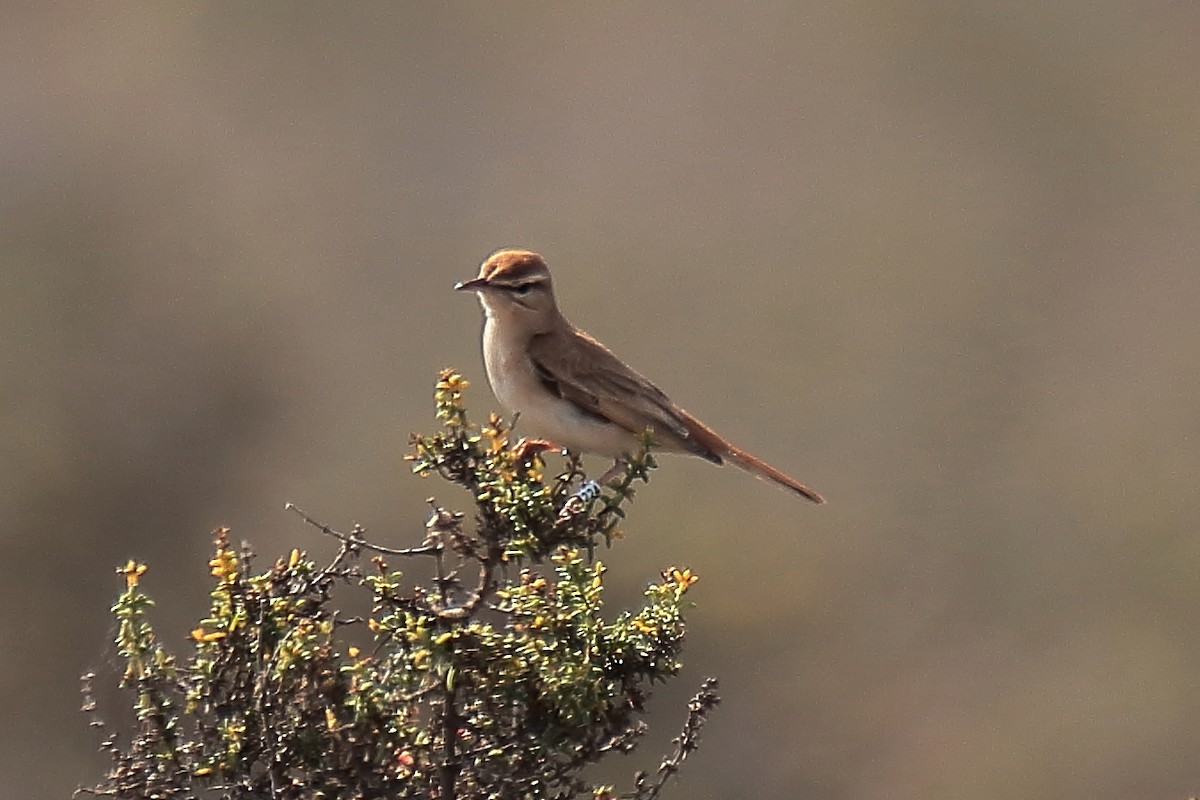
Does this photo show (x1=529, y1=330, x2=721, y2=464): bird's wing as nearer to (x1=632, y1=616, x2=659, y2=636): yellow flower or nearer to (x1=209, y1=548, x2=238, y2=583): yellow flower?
(x1=632, y1=616, x2=659, y2=636): yellow flower

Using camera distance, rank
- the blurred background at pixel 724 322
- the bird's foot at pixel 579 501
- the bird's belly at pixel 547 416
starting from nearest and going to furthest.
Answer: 1. the bird's foot at pixel 579 501
2. the bird's belly at pixel 547 416
3. the blurred background at pixel 724 322

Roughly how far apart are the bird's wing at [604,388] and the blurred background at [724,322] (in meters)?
12.4

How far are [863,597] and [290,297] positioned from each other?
38.5 feet

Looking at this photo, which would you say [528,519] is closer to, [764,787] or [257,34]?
[764,787]

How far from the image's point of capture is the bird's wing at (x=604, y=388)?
8500mm

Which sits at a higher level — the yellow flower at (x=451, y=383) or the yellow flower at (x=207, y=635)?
the yellow flower at (x=451, y=383)

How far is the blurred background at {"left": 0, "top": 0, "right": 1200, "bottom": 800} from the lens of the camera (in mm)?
23766

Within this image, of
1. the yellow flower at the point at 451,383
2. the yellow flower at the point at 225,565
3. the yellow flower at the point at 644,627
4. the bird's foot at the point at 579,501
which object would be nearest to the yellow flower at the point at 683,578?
the yellow flower at the point at 644,627

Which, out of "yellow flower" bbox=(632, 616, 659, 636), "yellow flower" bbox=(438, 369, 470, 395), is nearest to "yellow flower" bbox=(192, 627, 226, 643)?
"yellow flower" bbox=(438, 369, 470, 395)

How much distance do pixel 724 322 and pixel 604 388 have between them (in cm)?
2197

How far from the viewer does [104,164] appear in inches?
1414

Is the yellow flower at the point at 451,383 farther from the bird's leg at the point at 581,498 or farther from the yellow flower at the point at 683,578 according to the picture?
the yellow flower at the point at 683,578

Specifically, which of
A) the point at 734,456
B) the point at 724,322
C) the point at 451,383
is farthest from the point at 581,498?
the point at 724,322

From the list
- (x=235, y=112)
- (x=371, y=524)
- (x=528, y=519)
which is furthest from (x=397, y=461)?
(x=528, y=519)
